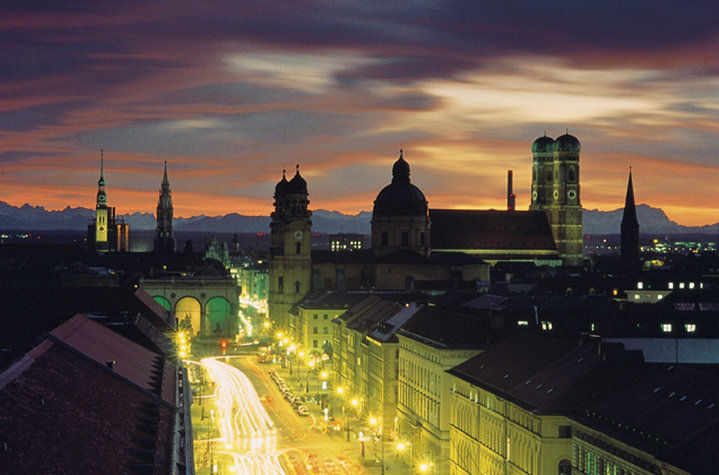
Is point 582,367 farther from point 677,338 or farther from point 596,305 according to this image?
point 596,305

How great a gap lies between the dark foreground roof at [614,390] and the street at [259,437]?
682 inches

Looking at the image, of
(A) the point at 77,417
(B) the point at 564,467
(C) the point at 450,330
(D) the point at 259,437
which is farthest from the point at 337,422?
(A) the point at 77,417

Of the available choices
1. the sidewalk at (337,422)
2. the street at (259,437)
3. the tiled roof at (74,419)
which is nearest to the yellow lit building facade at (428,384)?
the sidewalk at (337,422)

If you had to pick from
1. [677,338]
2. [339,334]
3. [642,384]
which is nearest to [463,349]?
[677,338]

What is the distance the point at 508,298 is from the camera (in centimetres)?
16438

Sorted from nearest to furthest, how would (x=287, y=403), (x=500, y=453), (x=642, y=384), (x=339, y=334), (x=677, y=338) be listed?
(x=642, y=384), (x=500, y=453), (x=677, y=338), (x=287, y=403), (x=339, y=334)

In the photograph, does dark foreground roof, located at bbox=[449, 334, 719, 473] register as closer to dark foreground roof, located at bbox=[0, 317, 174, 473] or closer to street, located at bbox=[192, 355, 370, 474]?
street, located at bbox=[192, 355, 370, 474]

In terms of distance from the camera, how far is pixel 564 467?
82.2m

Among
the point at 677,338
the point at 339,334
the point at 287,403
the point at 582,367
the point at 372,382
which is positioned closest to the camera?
the point at 582,367

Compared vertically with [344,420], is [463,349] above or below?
above

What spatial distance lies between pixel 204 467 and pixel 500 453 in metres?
29.2

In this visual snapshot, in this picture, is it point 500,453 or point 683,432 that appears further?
point 500,453

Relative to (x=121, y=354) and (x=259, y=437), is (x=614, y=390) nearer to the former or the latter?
(x=121, y=354)

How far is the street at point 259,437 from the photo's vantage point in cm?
11081
